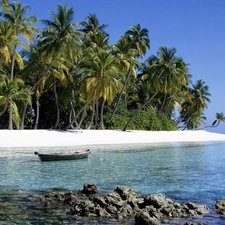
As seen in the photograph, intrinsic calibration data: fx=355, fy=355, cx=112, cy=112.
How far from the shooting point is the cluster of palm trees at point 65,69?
3281 cm

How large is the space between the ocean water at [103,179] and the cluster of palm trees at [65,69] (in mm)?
11732

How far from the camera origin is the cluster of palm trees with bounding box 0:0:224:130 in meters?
32.8

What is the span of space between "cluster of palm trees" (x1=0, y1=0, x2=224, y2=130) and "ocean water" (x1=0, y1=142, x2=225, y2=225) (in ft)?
38.5

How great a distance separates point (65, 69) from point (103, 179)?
2335 centimetres

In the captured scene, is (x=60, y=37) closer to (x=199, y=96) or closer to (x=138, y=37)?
(x=138, y=37)

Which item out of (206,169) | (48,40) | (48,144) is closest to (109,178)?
(206,169)

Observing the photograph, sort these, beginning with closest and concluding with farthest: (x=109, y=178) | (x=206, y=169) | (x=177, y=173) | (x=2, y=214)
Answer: (x=2, y=214) < (x=109, y=178) < (x=177, y=173) < (x=206, y=169)

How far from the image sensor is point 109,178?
15859 millimetres

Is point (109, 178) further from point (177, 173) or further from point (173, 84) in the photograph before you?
point (173, 84)

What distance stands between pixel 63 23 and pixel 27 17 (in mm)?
3739

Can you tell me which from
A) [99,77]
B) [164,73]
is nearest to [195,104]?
[164,73]

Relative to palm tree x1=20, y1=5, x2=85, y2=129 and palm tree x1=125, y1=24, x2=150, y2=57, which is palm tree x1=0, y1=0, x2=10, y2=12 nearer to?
palm tree x1=20, y1=5, x2=85, y2=129

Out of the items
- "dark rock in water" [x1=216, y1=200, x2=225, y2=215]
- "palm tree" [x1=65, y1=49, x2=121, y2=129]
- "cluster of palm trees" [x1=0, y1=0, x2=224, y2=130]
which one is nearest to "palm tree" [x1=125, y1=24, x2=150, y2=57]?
"cluster of palm trees" [x1=0, y1=0, x2=224, y2=130]

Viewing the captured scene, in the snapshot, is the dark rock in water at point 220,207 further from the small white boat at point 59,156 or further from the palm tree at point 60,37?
the palm tree at point 60,37
